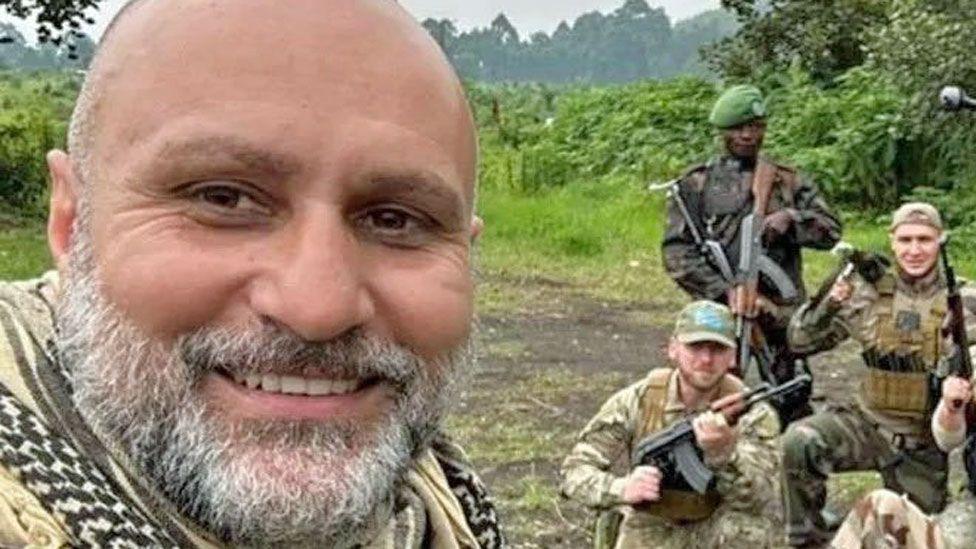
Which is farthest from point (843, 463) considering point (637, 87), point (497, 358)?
point (637, 87)

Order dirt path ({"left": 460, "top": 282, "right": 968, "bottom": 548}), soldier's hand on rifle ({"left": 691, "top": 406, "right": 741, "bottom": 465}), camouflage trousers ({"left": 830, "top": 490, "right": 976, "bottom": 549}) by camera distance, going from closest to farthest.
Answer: camouflage trousers ({"left": 830, "top": 490, "right": 976, "bottom": 549})
soldier's hand on rifle ({"left": 691, "top": 406, "right": 741, "bottom": 465})
dirt path ({"left": 460, "top": 282, "right": 968, "bottom": 548})

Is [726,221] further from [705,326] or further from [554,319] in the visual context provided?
[554,319]

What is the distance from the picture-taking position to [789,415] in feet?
23.4

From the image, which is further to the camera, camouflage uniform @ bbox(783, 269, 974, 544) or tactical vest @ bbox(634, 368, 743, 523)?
camouflage uniform @ bbox(783, 269, 974, 544)

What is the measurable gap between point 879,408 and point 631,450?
119 cm

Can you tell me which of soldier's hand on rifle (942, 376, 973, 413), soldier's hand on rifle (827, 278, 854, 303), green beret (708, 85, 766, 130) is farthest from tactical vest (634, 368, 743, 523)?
green beret (708, 85, 766, 130)

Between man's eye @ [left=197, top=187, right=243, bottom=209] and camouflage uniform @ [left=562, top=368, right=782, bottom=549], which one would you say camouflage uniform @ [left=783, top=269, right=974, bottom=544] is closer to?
camouflage uniform @ [left=562, top=368, right=782, bottom=549]

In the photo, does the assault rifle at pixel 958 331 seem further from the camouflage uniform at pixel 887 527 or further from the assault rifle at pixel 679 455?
the camouflage uniform at pixel 887 527

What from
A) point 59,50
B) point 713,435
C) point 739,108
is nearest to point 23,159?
point 59,50

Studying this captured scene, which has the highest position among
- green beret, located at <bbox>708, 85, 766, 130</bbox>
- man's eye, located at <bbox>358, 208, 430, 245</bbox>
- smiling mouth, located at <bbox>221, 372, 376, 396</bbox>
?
green beret, located at <bbox>708, 85, 766, 130</bbox>

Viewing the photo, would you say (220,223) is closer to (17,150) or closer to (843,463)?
(843,463)

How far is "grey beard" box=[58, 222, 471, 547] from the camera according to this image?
3.99ft

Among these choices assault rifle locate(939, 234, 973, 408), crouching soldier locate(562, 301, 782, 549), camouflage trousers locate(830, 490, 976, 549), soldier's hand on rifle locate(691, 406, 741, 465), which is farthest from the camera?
assault rifle locate(939, 234, 973, 408)

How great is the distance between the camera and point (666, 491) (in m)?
5.51
